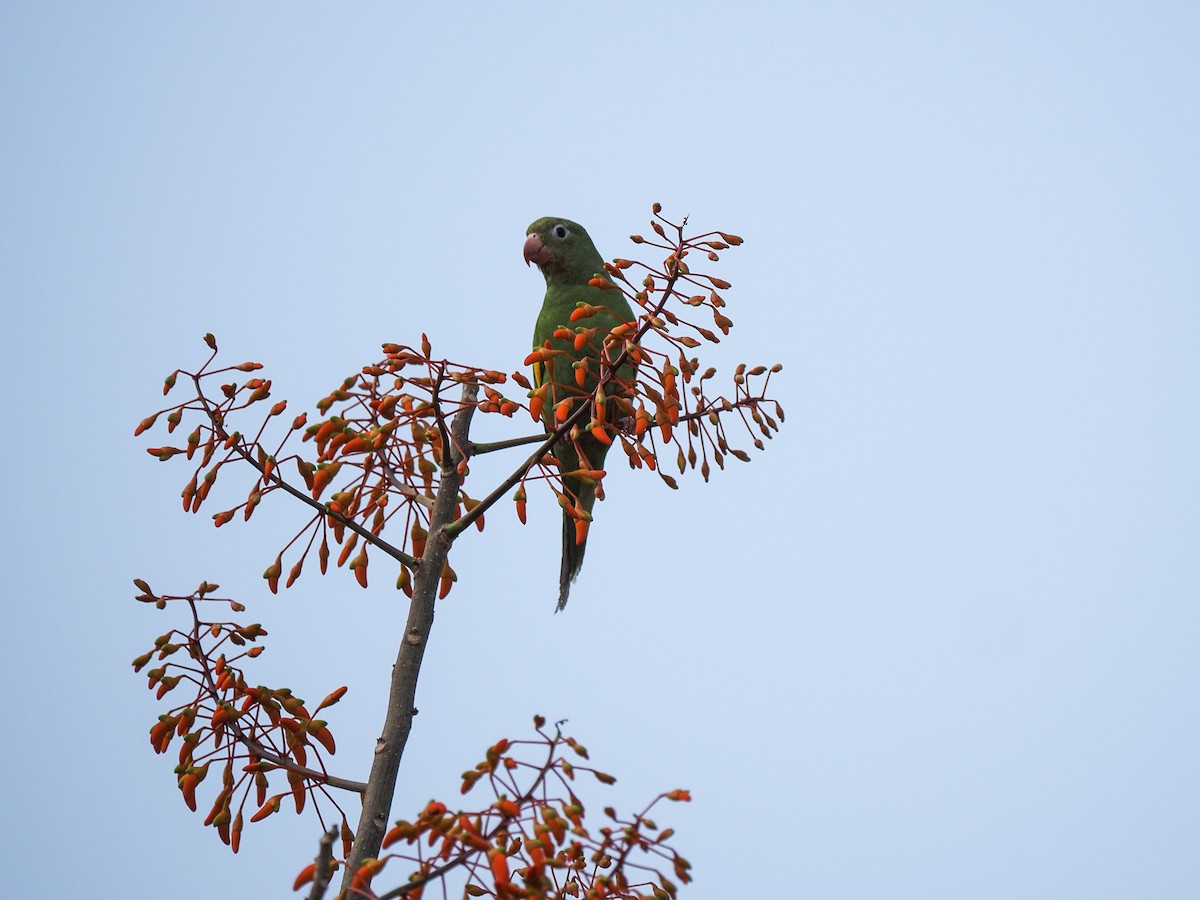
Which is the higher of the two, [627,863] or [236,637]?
[236,637]

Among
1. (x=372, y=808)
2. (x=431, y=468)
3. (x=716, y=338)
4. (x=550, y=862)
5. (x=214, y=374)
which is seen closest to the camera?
(x=550, y=862)

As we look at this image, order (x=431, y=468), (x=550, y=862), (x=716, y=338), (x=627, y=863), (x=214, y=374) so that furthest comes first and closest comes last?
(x=431, y=468), (x=214, y=374), (x=716, y=338), (x=627, y=863), (x=550, y=862)

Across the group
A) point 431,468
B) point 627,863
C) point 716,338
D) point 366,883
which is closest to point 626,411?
point 716,338

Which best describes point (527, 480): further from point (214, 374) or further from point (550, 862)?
point (550, 862)

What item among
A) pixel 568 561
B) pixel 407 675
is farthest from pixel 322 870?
pixel 568 561

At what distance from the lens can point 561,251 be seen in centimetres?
568

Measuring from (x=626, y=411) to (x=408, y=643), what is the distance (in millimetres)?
743

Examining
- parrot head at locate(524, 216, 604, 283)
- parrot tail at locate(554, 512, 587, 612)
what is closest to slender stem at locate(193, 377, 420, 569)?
parrot tail at locate(554, 512, 587, 612)

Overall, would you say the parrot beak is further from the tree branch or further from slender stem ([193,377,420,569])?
the tree branch

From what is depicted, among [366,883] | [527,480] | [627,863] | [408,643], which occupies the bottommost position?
[366,883]

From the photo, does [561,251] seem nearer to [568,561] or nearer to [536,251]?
[536,251]

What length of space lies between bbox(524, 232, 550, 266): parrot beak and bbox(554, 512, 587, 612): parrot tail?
138 cm

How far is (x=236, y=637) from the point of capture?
2877mm

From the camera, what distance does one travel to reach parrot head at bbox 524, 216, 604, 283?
5660 millimetres
